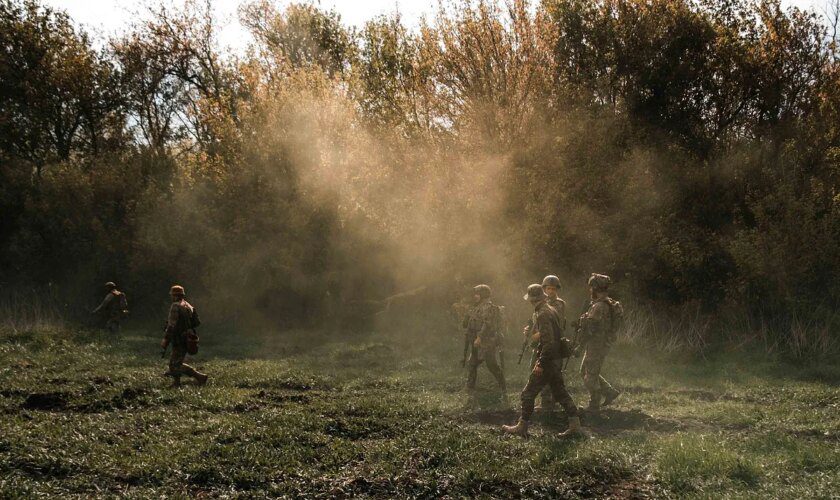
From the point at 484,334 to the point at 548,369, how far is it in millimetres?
4152

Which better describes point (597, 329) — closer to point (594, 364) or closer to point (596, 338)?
point (596, 338)

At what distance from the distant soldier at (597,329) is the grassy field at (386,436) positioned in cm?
76

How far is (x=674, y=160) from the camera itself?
29531 millimetres

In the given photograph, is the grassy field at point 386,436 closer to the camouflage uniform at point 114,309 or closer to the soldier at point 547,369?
the soldier at point 547,369

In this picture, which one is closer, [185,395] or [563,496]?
[563,496]

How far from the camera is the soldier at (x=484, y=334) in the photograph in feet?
51.5

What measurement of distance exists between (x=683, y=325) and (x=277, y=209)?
20.0 metres

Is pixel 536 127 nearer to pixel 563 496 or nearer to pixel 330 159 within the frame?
pixel 330 159

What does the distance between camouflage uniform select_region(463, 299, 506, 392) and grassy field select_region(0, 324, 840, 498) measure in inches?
22.5

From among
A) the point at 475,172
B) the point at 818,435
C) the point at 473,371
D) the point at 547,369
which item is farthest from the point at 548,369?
the point at 475,172

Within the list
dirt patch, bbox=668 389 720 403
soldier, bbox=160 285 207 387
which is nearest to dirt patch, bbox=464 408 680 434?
dirt patch, bbox=668 389 720 403

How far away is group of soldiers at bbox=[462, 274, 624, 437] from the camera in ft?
38.2

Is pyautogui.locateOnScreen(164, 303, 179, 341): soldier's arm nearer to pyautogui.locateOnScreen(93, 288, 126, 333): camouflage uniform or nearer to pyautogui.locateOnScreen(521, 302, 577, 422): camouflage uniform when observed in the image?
pyautogui.locateOnScreen(521, 302, 577, 422): camouflage uniform

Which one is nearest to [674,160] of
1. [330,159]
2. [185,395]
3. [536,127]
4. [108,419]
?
[536,127]
